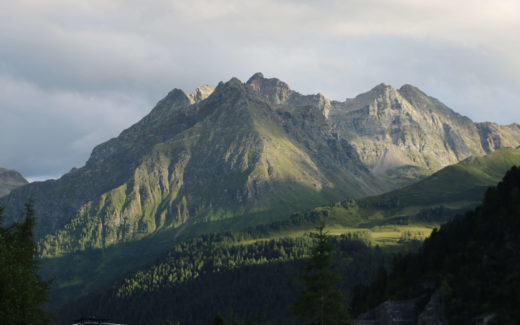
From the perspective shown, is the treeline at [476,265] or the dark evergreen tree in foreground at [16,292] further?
the treeline at [476,265]

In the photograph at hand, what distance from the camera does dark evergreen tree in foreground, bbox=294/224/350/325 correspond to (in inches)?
2992

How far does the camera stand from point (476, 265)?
90.8 meters

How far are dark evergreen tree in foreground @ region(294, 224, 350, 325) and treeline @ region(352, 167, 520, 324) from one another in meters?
20.6

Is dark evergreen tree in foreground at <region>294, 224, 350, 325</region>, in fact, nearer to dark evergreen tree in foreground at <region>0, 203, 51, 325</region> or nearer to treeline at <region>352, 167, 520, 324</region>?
treeline at <region>352, 167, 520, 324</region>

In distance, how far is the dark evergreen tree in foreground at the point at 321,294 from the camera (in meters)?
76.0

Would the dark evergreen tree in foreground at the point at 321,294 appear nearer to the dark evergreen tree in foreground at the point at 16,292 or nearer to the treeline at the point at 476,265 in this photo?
the treeline at the point at 476,265

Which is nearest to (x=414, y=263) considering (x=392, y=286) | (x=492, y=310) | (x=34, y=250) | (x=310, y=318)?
(x=392, y=286)

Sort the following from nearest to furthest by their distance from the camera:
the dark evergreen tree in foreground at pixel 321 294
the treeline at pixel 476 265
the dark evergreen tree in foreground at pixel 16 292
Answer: the dark evergreen tree in foreground at pixel 16 292, the dark evergreen tree in foreground at pixel 321 294, the treeline at pixel 476 265

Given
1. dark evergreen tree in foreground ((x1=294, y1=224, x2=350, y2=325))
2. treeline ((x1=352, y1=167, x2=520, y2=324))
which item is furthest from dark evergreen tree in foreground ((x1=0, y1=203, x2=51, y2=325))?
treeline ((x1=352, y1=167, x2=520, y2=324))

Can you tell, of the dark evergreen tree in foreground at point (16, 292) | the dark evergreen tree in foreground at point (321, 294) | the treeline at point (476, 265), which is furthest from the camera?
the treeline at point (476, 265)

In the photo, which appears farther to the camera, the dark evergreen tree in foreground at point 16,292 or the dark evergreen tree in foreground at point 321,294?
the dark evergreen tree in foreground at point 321,294

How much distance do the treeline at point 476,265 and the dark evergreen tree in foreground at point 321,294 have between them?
67.7 ft

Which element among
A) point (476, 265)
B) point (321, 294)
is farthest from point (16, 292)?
point (476, 265)

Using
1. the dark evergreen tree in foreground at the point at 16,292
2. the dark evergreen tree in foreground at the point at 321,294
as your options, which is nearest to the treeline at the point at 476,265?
the dark evergreen tree in foreground at the point at 321,294
